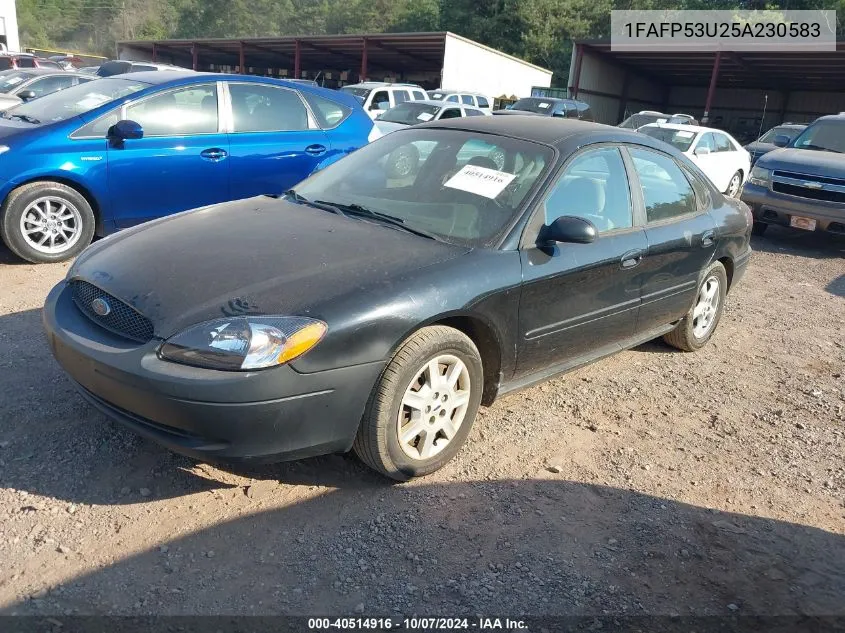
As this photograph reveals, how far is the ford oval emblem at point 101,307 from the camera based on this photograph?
2.91m

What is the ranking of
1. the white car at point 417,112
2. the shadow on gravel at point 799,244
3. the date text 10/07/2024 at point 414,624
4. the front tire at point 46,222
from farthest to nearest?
the white car at point 417,112, the shadow on gravel at point 799,244, the front tire at point 46,222, the date text 10/07/2024 at point 414,624

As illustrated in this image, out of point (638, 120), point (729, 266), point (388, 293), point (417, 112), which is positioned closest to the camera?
point (388, 293)

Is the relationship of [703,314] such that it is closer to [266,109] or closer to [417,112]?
[266,109]

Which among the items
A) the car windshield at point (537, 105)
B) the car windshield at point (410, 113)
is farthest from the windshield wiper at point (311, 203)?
the car windshield at point (537, 105)

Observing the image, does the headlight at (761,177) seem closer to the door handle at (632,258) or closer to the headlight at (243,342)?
the door handle at (632,258)

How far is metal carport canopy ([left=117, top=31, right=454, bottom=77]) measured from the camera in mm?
32128

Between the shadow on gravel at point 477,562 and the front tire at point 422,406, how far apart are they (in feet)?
0.56

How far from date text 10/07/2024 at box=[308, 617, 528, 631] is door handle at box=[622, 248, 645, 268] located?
219 cm

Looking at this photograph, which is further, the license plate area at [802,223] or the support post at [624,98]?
the support post at [624,98]

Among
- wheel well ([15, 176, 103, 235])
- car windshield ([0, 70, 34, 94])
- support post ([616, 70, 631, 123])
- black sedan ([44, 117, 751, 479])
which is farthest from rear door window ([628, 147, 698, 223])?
support post ([616, 70, 631, 123])

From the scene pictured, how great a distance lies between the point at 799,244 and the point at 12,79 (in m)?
17.6

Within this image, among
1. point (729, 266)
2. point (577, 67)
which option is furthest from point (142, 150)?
point (577, 67)

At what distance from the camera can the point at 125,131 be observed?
565 cm

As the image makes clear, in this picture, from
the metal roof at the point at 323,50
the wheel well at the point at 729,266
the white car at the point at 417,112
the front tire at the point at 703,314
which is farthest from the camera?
the metal roof at the point at 323,50
